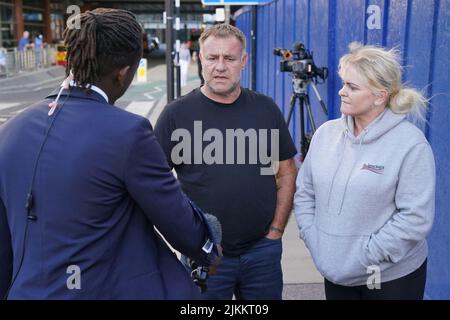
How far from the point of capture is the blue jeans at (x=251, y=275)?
102 inches

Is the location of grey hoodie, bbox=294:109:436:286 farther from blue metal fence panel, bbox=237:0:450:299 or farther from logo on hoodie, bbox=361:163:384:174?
blue metal fence panel, bbox=237:0:450:299

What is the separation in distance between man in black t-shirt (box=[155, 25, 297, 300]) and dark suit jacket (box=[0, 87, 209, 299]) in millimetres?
930

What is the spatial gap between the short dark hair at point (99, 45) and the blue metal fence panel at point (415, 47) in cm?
210

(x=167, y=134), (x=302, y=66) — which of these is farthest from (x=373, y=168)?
(x=302, y=66)

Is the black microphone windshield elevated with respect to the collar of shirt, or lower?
lower

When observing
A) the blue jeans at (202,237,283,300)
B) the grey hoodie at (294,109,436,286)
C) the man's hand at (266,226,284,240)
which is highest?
the grey hoodie at (294,109,436,286)

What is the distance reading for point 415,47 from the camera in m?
3.49

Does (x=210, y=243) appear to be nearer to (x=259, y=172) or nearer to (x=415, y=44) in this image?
(x=259, y=172)

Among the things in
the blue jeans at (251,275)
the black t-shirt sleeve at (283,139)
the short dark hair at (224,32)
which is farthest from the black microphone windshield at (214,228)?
the short dark hair at (224,32)

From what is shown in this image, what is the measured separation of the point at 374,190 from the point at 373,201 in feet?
0.16

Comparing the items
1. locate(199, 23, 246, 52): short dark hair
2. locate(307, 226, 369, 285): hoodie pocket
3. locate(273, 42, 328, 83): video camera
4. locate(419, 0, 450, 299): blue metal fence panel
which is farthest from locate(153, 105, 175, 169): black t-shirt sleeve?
locate(273, 42, 328, 83): video camera

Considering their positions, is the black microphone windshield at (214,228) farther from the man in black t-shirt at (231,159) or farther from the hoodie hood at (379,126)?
the hoodie hood at (379,126)

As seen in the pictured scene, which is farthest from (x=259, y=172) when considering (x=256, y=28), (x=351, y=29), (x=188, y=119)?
(x=256, y=28)

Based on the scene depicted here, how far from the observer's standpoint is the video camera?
5.55 meters
